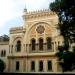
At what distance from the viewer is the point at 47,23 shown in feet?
137

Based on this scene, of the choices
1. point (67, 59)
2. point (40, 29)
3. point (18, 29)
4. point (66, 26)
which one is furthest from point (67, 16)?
point (18, 29)

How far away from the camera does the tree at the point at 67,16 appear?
1984 cm

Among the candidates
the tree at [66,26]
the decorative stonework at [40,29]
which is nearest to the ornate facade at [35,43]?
the decorative stonework at [40,29]

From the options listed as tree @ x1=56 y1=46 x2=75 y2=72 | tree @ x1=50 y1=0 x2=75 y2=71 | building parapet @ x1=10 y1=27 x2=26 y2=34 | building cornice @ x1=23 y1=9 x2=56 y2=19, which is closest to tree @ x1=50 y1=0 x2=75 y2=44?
tree @ x1=50 y1=0 x2=75 y2=71

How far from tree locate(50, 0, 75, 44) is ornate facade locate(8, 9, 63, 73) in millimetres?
19339

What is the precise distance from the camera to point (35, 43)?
42375 millimetres

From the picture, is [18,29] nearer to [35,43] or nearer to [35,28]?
[35,28]

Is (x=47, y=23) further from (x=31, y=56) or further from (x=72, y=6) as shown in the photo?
(x=72, y=6)

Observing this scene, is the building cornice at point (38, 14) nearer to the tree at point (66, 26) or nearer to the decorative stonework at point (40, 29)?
the decorative stonework at point (40, 29)

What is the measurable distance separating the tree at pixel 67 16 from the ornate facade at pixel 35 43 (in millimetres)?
19339

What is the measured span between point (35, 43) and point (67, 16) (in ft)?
73.0

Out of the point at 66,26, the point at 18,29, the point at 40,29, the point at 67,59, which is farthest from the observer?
the point at 18,29

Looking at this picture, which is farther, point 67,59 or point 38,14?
point 38,14

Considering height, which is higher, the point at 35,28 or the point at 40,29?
the point at 35,28
